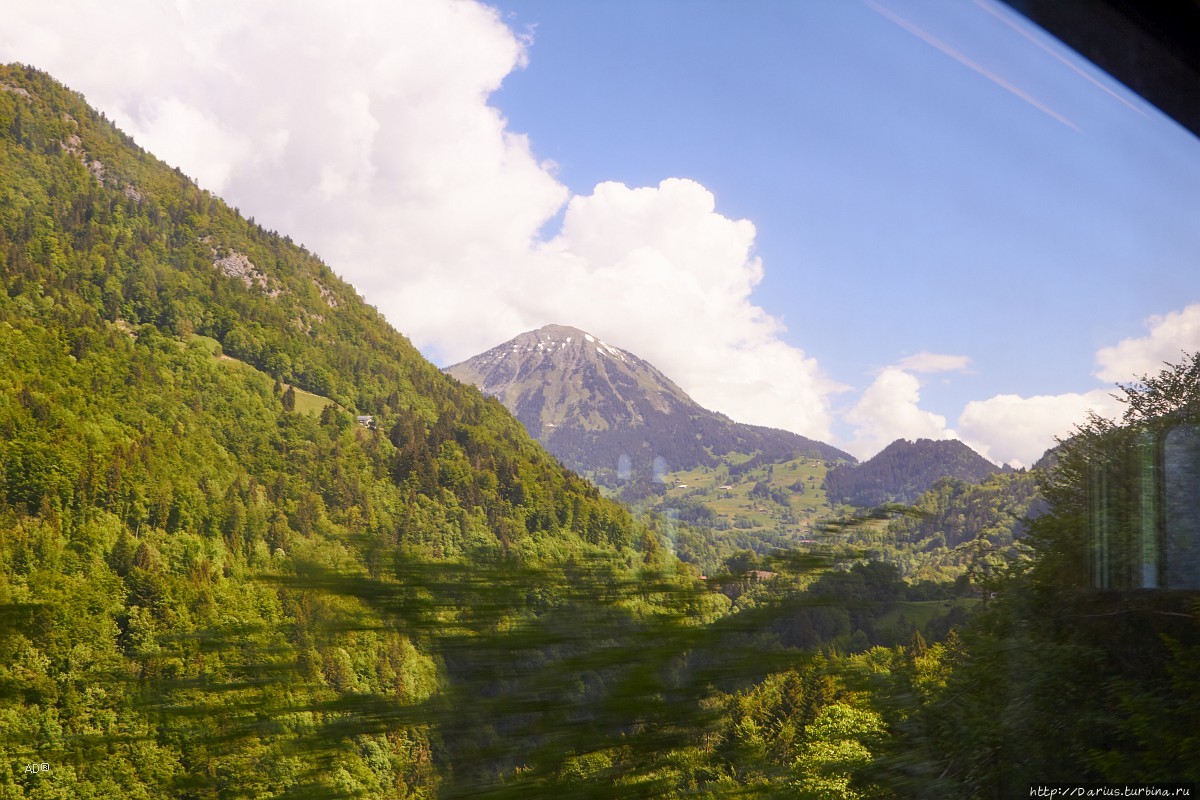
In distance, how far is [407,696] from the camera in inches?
51.3

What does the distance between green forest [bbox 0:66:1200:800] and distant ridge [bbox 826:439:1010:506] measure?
95 millimetres

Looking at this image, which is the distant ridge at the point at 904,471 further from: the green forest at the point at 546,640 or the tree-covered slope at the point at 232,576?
the tree-covered slope at the point at 232,576

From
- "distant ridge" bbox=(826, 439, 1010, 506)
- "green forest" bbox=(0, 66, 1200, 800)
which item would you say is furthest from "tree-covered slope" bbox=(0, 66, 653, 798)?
"distant ridge" bbox=(826, 439, 1010, 506)

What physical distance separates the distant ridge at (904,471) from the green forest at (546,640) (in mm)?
95

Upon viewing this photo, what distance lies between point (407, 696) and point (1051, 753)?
1.52m

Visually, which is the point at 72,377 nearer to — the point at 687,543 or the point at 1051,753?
the point at 687,543

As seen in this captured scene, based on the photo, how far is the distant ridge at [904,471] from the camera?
2.04 metres

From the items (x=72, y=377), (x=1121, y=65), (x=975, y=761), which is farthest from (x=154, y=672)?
(x=72, y=377)

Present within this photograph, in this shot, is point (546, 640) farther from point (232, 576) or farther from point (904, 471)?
point (904, 471)

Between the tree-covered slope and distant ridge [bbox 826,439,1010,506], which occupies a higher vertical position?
distant ridge [bbox 826,439,1010,506]

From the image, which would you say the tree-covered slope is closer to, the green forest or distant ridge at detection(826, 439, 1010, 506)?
the green forest

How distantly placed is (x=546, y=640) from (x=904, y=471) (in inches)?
61.3

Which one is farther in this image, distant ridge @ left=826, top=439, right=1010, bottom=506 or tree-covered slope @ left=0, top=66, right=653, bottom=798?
distant ridge @ left=826, top=439, right=1010, bottom=506

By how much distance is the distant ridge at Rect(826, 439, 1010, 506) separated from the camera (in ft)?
6.70
